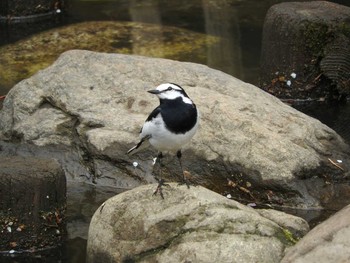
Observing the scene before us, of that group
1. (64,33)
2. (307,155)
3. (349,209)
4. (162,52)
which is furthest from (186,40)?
(349,209)

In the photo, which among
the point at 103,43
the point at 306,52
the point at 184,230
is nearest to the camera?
the point at 184,230

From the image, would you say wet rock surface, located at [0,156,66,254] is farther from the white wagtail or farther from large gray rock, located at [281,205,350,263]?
large gray rock, located at [281,205,350,263]

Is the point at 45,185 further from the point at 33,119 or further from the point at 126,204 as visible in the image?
the point at 33,119

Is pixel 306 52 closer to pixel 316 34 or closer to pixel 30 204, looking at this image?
pixel 316 34

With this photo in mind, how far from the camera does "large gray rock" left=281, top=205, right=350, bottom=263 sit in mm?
4697

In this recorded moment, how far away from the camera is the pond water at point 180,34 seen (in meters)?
10.8

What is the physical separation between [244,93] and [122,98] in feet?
3.93

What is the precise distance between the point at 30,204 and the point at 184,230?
55.2 inches

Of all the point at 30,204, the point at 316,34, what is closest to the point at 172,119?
the point at 30,204

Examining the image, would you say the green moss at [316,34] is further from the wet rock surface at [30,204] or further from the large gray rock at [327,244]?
the large gray rock at [327,244]

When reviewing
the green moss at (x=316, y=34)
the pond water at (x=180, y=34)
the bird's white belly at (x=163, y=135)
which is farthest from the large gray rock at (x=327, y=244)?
the green moss at (x=316, y=34)

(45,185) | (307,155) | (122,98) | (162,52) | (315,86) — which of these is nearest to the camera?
(45,185)

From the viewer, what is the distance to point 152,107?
7.89 metres

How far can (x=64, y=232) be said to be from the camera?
22.2ft
